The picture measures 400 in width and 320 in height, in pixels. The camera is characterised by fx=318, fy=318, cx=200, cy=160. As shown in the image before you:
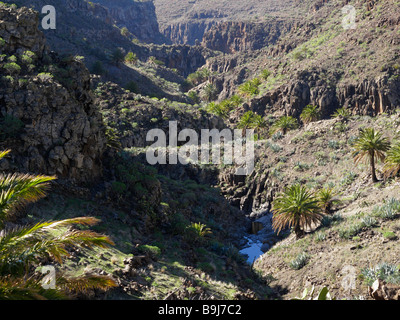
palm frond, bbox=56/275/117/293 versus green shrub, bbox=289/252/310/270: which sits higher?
palm frond, bbox=56/275/117/293

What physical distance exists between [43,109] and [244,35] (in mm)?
136133

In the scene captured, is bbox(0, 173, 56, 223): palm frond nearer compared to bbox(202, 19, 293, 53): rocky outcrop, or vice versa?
bbox(0, 173, 56, 223): palm frond

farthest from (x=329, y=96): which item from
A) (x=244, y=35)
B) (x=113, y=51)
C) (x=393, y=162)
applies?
(x=244, y=35)

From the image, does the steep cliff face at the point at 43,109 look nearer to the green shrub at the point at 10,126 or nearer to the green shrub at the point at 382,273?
the green shrub at the point at 10,126

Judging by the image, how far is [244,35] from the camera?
141 metres

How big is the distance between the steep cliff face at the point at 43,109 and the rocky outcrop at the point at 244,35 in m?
124

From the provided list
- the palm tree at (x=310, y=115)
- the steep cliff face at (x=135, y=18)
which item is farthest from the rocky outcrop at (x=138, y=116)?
the steep cliff face at (x=135, y=18)

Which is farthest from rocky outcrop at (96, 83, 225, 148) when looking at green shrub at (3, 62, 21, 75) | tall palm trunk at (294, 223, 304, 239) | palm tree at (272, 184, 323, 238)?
tall palm trunk at (294, 223, 304, 239)

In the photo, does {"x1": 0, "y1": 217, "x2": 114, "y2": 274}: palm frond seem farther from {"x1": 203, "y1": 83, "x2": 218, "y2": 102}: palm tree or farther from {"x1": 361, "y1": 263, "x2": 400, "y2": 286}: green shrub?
{"x1": 203, "y1": 83, "x2": 218, "y2": 102}: palm tree

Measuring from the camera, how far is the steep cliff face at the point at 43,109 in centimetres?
1723

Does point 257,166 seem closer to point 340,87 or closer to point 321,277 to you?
point 321,277

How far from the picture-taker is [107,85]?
50.8 metres

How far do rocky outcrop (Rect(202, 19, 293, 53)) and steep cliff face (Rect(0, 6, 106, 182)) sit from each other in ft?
406

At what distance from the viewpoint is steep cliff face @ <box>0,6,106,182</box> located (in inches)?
679
